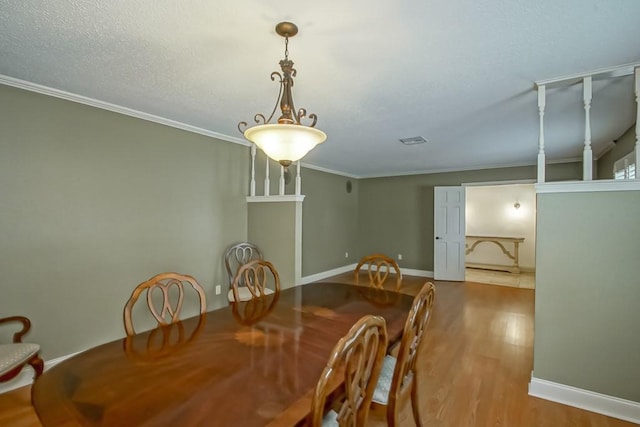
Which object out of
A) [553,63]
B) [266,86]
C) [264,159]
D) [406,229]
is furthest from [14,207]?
[406,229]

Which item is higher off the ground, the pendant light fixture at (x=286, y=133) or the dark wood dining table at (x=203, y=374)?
the pendant light fixture at (x=286, y=133)

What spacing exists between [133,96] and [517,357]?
4.26 meters

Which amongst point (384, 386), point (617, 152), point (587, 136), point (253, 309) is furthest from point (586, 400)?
point (617, 152)

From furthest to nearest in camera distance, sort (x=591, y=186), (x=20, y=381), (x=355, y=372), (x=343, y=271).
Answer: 1. (x=343, y=271)
2. (x=20, y=381)
3. (x=591, y=186)
4. (x=355, y=372)

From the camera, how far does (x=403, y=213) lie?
6754 mm

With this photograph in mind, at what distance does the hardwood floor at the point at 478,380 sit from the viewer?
197 cm

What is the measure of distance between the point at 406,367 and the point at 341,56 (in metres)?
1.89

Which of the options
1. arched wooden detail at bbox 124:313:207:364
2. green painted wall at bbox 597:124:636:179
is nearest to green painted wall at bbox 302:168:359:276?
arched wooden detail at bbox 124:313:207:364

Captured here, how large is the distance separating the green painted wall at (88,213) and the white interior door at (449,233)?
4549mm

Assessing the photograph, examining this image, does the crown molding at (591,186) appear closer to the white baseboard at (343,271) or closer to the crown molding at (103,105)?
the crown molding at (103,105)

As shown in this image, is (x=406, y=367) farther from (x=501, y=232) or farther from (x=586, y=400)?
(x=501, y=232)

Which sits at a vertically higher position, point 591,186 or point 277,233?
point 591,186

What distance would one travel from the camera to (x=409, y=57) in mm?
1915

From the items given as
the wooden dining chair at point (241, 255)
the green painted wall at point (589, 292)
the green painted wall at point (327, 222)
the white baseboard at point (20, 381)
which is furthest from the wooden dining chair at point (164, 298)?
the green painted wall at point (327, 222)
